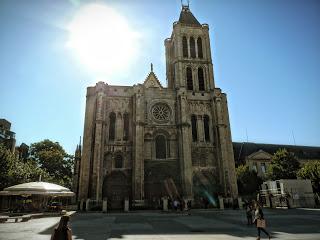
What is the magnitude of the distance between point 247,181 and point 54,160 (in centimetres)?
3567

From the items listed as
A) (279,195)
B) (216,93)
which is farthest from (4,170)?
(279,195)

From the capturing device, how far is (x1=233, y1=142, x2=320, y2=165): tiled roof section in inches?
2239

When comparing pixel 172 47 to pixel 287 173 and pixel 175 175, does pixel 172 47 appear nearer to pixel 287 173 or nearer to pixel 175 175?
pixel 175 175

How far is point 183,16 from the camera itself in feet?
142

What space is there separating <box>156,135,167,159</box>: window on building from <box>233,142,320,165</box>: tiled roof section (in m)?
28.9

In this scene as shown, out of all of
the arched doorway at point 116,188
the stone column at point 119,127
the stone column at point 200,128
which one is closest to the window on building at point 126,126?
the stone column at point 119,127

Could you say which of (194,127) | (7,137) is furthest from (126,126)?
(7,137)

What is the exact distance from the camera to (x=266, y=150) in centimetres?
6003

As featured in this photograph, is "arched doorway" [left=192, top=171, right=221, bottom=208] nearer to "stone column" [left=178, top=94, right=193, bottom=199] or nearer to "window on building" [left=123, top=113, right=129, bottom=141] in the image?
"stone column" [left=178, top=94, right=193, bottom=199]

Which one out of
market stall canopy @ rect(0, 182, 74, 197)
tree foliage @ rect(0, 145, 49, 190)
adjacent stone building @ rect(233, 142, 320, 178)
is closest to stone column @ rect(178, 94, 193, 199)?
market stall canopy @ rect(0, 182, 74, 197)

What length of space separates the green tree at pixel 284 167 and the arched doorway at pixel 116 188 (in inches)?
978

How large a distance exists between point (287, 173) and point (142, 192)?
81.4 ft

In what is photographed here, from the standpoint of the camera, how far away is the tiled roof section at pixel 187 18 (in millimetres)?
41372

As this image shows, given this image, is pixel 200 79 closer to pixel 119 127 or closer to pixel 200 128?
pixel 200 128
